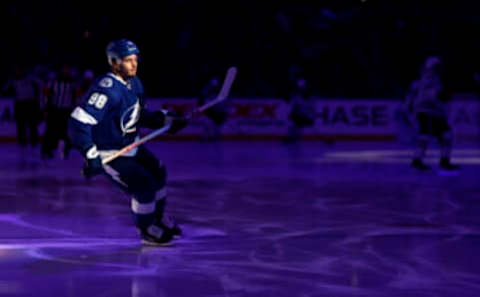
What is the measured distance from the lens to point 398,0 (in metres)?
36.8

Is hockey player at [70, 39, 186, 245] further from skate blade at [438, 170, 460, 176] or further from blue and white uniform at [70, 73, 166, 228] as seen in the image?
skate blade at [438, 170, 460, 176]

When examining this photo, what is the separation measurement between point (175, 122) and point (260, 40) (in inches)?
1036

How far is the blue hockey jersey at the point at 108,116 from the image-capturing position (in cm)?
844

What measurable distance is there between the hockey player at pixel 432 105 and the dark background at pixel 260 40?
14598 millimetres

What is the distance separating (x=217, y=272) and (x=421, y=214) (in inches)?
166

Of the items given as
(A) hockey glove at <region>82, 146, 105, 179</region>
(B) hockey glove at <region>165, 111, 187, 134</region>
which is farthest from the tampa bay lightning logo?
(A) hockey glove at <region>82, 146, 105, 179</region>

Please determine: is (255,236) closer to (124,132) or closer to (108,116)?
(124,132)

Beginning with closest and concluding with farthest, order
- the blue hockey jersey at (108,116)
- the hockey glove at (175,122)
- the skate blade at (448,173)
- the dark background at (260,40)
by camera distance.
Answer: the blue hockey jersey at (108,116)
the hockey glove at (175,122)
the skate blade at (448,173)
the dark background at (260,40)

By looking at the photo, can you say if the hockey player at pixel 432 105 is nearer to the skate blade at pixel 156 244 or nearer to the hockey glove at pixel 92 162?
the skate blade at pixel 156 244

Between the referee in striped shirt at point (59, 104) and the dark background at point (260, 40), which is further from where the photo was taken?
the dark background at point (260, 40)

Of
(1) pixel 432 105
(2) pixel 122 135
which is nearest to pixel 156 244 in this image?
(2) pixel 122 135

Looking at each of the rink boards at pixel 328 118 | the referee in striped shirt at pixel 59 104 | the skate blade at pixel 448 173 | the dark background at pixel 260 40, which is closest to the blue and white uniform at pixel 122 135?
the skate blade at pixel 448 173

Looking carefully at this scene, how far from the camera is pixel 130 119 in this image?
891cm

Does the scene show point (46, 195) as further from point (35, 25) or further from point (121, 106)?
point (35, 25)
